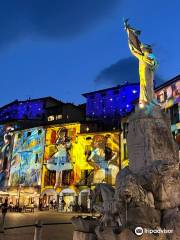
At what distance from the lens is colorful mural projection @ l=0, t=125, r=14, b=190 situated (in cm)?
6034

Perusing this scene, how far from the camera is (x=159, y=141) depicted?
11180 millimetres

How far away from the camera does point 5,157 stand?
62.8 m

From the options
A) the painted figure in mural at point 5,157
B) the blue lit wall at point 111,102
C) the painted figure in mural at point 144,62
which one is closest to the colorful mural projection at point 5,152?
the painted figure in mural at point 5,157

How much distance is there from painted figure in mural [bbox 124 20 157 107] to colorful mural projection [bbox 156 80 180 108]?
30.5 metres

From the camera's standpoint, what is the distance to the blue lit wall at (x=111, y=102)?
69512 millimetres

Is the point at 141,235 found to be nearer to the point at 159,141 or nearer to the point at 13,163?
the point at 159,141

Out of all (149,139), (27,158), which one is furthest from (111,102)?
(149,139)

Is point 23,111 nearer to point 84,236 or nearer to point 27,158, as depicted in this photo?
point 27,158

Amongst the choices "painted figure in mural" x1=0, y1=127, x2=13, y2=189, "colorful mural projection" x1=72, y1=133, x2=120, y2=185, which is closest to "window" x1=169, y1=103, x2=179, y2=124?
"colorful mural projection" x1=72, y1=133, x2=120, y2=185

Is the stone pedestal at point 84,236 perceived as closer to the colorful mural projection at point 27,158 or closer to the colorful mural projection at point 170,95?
the colorful mural projection at point 170,95

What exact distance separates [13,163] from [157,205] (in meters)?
53.9

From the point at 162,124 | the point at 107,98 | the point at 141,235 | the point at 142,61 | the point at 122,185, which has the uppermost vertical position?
the point at 107,98

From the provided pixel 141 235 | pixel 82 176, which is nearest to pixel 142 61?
pixel 141 235

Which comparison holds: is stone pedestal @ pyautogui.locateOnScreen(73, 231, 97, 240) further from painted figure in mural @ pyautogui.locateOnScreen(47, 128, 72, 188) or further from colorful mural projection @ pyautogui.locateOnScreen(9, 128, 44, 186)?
colorful mural projection @ pyautogui.locateOnScreen(9, 128, 44, 186)
